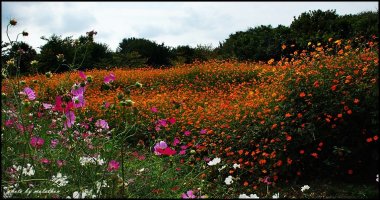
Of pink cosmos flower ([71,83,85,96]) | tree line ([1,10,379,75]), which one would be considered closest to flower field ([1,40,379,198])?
pink cosmos flower ([71,83,85,96])

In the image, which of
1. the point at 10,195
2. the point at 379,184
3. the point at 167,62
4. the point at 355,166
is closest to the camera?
the point at 10,195

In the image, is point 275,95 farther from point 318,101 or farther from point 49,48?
point 49,48

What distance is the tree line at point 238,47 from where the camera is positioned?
11500 millimetres

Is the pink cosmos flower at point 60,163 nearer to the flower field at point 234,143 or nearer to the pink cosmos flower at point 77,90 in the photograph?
the flower field at point 234,143

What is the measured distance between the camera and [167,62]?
17.8 m

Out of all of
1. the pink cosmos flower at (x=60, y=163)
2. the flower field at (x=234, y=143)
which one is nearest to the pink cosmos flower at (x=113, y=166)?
the flower field at (x=234, y=143)

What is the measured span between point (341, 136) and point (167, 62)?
46.3 feet

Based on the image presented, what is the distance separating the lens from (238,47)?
15273 millimetres

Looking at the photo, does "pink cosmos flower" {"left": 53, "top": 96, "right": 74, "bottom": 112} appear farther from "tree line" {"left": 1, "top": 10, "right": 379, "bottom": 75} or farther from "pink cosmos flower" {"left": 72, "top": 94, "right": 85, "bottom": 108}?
"tree line" {"left": 1, "top": 10, "right": 379, "bottom": 75}

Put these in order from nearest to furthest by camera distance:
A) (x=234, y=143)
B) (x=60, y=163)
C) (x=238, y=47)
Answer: (x=60, y=163)
(x=234, y=143)
(x=238, y=47)

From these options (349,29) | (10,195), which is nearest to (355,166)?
(10,195)

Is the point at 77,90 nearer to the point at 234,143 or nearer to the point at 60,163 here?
the point at 60,163

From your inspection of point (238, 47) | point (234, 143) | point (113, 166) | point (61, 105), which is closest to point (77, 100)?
point (61, 105)

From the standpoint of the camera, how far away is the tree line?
11.5 metres
